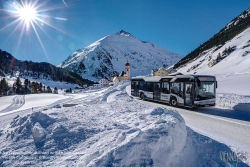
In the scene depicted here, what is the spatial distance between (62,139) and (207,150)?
13.8 feet

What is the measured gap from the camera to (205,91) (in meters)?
12.2

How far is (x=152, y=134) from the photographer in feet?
13.2

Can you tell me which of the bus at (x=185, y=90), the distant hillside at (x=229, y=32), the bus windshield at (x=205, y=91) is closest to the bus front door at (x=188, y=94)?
the bus at (x=185, y=90)

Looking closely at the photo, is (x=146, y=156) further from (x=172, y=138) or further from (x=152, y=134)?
(x=172, y=138)

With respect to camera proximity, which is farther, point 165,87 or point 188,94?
point 165,87

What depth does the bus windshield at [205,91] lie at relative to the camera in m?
12.0

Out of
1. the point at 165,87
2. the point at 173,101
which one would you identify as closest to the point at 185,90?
the point at 173,101

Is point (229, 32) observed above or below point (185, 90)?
above

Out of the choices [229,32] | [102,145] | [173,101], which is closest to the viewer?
[102,145]

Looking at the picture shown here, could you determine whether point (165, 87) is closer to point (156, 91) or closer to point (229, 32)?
point (156, 91)

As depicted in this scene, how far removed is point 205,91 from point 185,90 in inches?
55.4

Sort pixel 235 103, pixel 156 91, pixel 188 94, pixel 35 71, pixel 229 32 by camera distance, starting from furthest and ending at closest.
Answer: pixel 35 71 < pixel 229 32 < pixel 156 91 < pixel 188 94 < pixel 235 103

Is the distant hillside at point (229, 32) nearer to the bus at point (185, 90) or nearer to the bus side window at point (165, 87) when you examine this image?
the bus at point (185, 90)

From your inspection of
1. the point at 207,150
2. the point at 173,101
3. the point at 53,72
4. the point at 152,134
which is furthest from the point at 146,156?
the point at 53,72
